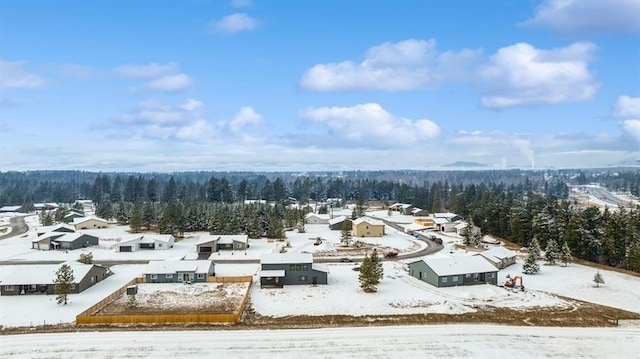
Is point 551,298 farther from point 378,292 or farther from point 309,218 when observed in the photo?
point 309,218

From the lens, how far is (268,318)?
106 feet

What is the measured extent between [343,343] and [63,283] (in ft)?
79.7

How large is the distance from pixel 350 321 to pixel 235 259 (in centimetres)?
2730

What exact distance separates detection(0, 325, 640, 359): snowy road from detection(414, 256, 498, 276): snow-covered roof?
40.7 ft

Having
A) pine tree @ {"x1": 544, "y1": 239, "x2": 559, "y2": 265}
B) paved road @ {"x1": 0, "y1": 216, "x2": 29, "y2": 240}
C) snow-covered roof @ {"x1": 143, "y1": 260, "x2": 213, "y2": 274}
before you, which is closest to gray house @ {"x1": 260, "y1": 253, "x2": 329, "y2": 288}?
snow-covered roof @ {"x1": 143, "y1": 260, "x2": 213, "y2": 274}

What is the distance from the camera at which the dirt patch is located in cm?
3406

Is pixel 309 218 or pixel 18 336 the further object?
pixel 309 218

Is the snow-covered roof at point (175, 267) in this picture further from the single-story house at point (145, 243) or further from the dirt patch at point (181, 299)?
the single-story house at point (145, 243)

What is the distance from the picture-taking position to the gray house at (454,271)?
42.3 metres

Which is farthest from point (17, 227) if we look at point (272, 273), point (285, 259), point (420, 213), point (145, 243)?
point (420, 213)

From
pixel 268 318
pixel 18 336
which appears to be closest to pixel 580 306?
pixel 268 318

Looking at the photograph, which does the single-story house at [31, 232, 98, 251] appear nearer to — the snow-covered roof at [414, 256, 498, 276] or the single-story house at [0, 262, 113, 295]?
the single-story house at [0, 262, 113, 295]

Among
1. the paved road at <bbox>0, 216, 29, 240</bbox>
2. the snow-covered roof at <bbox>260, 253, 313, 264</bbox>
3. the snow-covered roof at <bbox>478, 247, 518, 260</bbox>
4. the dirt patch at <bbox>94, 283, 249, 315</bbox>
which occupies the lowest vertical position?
the paved road at <bbox>0, 216, 29, 240</bbox>

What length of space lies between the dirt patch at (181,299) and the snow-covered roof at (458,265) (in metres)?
18.5
